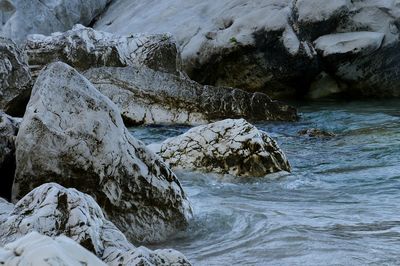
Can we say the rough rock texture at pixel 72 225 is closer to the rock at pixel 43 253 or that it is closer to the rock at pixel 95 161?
the rock at pixel 43 253

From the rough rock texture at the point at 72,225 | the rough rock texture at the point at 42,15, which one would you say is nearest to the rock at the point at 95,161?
the rough rock texture at the point at 72,225

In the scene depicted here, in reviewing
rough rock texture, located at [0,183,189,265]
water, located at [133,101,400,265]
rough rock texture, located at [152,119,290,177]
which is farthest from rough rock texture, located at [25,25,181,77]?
rough rock texture, located at [0,183,189,265]

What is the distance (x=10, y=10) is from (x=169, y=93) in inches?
302

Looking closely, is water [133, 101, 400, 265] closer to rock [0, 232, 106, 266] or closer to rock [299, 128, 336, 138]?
rock [299, 128, 336, 138]

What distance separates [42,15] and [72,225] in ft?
47.5

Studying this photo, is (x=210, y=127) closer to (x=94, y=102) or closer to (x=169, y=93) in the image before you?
(x=94, y=102)

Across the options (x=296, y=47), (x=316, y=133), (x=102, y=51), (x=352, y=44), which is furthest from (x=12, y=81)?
(x=352, y=44)

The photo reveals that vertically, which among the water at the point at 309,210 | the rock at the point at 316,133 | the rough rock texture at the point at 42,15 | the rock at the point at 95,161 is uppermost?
the rough rock texture at the point at 42,15

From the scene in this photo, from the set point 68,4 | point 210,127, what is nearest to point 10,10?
point 68,4

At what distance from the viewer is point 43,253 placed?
204cm

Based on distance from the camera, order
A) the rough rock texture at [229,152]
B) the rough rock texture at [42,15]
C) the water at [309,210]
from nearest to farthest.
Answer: the water at [309,210], the rough rock texture at [229,152], the rough rock texture at [42,15]

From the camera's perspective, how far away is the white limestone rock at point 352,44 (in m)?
12.3

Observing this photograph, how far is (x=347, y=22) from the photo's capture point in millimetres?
12719

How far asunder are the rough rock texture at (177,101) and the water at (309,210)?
1.88 metres
